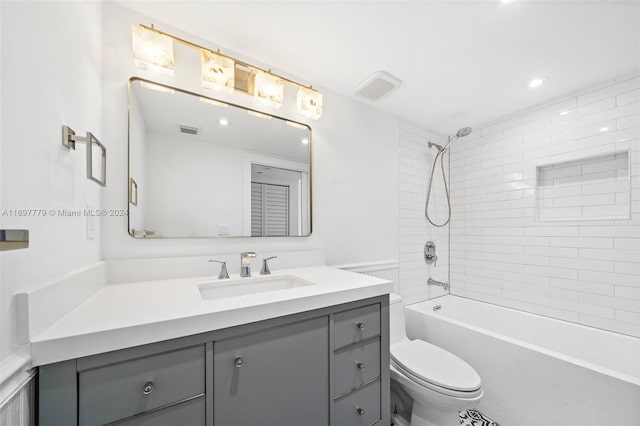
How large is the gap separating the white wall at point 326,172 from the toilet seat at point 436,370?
695 mm

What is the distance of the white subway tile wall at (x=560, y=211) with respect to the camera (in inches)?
68.1

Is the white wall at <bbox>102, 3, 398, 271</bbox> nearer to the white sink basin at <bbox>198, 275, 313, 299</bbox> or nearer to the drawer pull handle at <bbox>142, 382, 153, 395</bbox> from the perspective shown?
the white sink basin at <bbox>198, 275, 313, 299</bbox>

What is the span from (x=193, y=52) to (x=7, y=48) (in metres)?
1.00

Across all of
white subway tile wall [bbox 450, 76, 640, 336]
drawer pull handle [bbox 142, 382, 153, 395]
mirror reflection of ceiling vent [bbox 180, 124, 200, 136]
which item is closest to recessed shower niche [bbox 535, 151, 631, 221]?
white subway tile wall [bbox 450, 76, 640, 336]

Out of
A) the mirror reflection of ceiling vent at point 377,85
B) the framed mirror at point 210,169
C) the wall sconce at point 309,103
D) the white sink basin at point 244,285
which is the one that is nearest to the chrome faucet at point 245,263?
the white sink basin at point 244,285

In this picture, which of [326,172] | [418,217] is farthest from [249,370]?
[418,217]

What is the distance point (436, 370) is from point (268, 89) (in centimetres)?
190

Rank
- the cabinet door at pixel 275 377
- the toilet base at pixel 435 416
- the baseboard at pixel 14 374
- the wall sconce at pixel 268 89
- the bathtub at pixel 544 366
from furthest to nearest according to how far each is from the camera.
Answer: the wall sconce at pixel 268 89, the toilet base at pixel 435 416, the bathtub at pixel 544 366, the cabinet door at pixel 275 377, the baseboard at pixel 14 374

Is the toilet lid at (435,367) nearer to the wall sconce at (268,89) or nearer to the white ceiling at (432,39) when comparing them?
the wall sconce at (268,89)

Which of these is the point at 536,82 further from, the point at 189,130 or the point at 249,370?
the point at 249,370

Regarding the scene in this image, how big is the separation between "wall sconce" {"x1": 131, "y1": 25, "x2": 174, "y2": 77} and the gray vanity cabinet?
48.8 inches

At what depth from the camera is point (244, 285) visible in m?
1.32

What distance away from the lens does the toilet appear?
4.16 ft

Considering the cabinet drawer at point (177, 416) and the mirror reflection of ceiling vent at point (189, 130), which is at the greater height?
the mirror reflection of ceiling vent at point (189, 130)
